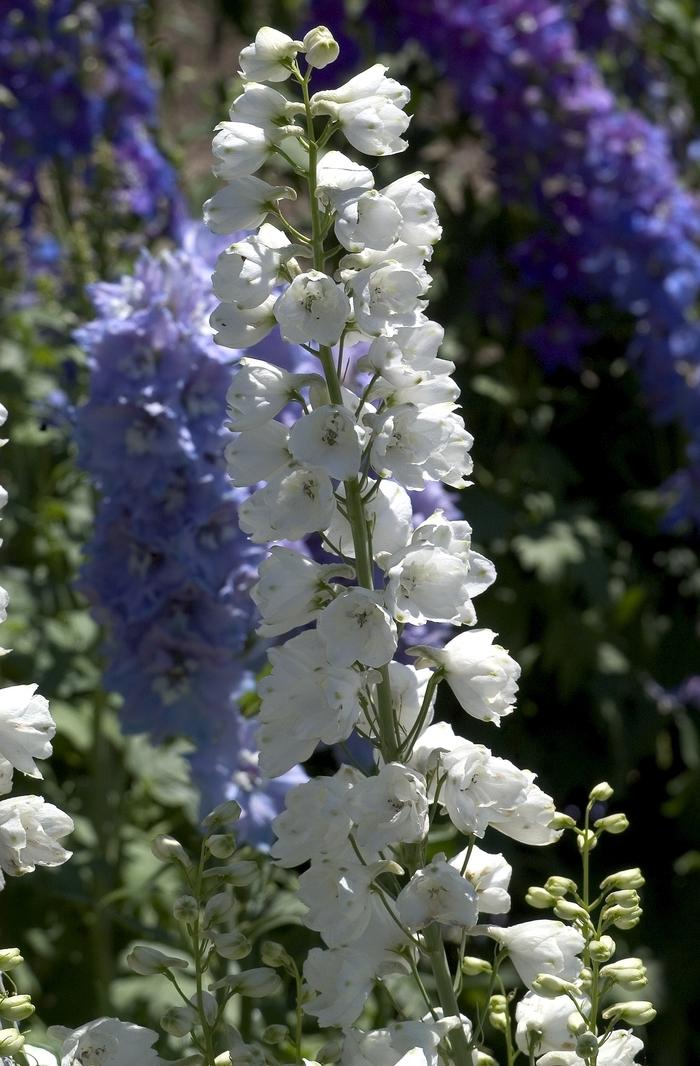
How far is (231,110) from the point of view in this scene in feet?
3.41

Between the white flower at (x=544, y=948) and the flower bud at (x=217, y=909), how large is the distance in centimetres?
19

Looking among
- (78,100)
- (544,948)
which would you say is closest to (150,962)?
(544,948)

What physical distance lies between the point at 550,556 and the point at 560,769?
0.53 metres

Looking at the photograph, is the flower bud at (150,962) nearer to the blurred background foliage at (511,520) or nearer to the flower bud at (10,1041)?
the flower bud at (10,1041)

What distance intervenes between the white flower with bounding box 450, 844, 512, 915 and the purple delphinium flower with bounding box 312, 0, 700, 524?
2.66m

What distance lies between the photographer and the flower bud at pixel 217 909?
1.05 meters

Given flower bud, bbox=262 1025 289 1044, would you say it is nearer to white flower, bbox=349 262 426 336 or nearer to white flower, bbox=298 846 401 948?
white flower, bbox=298 846 401 948

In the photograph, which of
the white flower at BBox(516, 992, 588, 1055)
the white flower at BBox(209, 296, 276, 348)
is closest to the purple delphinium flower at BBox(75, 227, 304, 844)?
the white flower at BBox(209, 296, 276, 348)

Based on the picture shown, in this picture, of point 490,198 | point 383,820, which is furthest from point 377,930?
point 490,198

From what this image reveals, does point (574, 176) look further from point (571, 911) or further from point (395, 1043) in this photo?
point (395, 1043)

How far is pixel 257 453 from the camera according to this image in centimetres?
103

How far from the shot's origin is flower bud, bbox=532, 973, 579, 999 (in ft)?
3.11

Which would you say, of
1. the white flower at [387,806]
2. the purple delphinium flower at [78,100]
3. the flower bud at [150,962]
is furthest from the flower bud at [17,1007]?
the purple delphinium flower at [78,100]

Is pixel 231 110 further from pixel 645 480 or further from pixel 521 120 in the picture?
pixel 645 480
